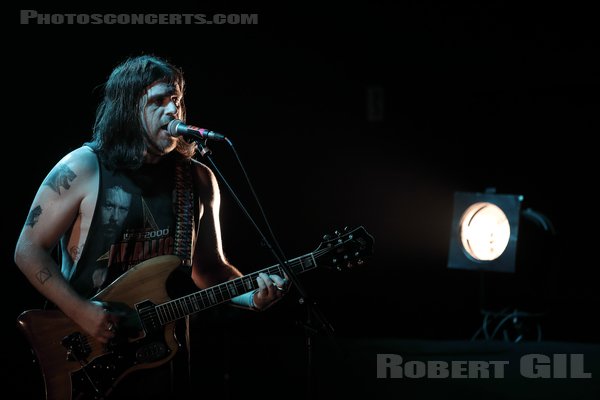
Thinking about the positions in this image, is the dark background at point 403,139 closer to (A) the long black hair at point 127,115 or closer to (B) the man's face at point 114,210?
(A) the long black hair at point 127,115

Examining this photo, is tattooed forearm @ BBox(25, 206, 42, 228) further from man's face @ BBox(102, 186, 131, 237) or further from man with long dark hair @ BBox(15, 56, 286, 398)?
man's face @ BBox(102, 186, 131, 237)

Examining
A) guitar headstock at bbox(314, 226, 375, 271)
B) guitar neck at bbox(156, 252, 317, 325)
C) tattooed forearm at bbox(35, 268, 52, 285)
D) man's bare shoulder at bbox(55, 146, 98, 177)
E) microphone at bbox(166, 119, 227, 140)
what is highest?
microphone at bbox(166, 119, 227, 140)

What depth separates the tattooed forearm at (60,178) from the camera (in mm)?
2562

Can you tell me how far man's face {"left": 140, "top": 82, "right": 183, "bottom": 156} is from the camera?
2725 millimetres

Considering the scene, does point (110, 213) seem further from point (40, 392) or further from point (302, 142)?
point (302, 142)

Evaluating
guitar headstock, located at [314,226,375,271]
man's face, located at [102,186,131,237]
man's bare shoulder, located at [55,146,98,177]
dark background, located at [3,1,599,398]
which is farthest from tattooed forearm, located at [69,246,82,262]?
dark background, located at [3,1,599,398]

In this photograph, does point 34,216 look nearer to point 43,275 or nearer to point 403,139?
point 43,275

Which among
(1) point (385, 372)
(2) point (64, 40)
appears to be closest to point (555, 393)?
(1) point (385, 372)

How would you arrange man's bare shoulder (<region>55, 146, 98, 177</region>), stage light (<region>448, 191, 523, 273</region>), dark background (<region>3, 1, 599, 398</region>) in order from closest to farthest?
man's bare shoulder (<region>55, 146, 98, 177</region>), stage light (<region>448, 191, 523, 273</region>), dark background (<region>3, 1, 599, 398</region>)

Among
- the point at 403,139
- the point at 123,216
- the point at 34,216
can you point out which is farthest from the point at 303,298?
the point at 403,139

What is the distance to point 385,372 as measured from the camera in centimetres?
332

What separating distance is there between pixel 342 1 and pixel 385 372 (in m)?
2.40

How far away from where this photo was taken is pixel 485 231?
4.05 meters

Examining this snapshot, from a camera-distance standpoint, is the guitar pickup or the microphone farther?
the guitar pickup
